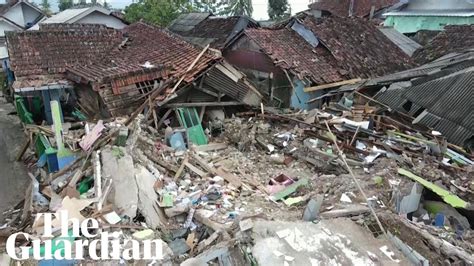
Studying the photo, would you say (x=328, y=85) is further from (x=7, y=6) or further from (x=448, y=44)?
(x=7, y=6)

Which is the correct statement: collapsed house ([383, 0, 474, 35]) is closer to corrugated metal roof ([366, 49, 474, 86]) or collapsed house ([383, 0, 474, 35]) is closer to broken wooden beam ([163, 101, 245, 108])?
corrugated metal roof ([366, 49, 474, 86])

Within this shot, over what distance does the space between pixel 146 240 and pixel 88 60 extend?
890 cm

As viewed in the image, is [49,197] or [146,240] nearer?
Answer: [146,240]

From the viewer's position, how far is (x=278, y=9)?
33.9 metres

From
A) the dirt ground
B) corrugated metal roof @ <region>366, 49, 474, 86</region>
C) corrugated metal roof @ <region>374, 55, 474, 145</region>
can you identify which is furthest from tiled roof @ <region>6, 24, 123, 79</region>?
corrugated metal roof @ <region>374, 55, 474, 145</region>

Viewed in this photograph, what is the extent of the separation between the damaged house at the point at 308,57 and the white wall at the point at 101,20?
8127 millimetres

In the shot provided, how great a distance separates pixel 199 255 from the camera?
5289 mm

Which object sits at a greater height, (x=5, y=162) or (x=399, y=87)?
(x=399, y=87)

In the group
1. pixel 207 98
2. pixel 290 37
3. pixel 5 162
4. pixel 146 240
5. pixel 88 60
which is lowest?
pixel 5 162

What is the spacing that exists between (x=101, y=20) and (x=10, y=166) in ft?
37.0

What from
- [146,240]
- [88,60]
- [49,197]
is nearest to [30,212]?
[49,197]

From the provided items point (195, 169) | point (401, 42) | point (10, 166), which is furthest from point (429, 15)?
point (10, 166)

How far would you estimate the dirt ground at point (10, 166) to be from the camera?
9219 mm

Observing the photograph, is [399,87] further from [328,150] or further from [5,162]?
[5,162]
